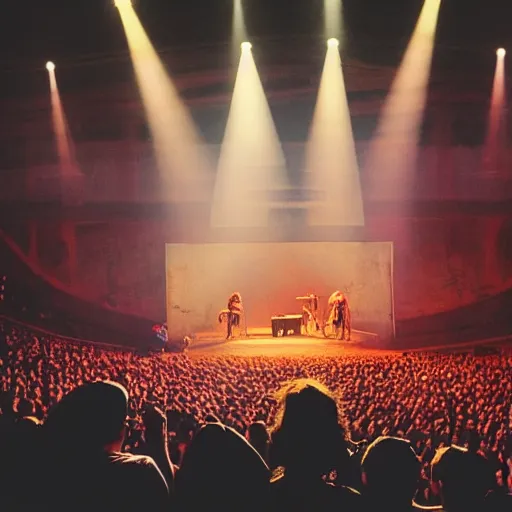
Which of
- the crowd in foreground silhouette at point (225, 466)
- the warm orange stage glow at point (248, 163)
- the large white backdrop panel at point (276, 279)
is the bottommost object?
the crowd in foreground silhouette at point (225, 466)

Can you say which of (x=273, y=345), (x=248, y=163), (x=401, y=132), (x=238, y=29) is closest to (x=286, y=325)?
(x=273, y=345)

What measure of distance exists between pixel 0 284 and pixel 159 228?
7.06ft

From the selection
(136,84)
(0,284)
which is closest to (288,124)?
(136,84)

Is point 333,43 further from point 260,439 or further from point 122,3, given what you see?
point 260,439

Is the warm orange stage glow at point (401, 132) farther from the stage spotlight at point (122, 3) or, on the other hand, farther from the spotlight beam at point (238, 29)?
the stage spotlight at point (122, 3)

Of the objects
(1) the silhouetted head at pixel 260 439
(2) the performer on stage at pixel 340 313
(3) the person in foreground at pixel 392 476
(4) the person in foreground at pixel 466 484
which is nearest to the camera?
(3) the person in foreground at pixel 392 476

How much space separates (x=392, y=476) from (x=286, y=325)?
19.4 feet

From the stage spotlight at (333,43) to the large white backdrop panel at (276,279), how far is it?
2.54m

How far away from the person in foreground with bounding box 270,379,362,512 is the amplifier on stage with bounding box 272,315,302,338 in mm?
5976

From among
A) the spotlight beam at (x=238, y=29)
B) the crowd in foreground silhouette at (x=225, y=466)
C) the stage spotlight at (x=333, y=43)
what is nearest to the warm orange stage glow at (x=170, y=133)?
the spotlight beam at (x=238, y=29)

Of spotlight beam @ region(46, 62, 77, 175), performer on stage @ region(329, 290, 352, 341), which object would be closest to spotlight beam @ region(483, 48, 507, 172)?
performer on stage @ region(329, 290, 352, 341)

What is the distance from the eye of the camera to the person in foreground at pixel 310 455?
1783mm

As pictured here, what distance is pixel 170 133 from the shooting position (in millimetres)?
8133

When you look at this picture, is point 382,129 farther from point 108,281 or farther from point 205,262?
point 108,281
